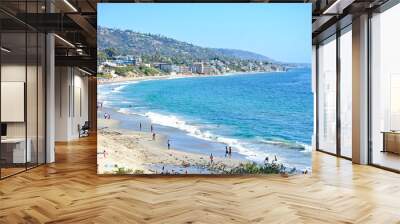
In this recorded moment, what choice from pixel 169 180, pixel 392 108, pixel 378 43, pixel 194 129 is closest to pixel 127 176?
pixel 169 180

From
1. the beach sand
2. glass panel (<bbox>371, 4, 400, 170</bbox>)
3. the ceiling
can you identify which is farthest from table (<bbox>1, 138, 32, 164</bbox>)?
glass panel (<bbox>371, 4, 400, 170</bbox>)

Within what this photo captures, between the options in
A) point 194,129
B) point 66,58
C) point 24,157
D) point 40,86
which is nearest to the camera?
point 194,129

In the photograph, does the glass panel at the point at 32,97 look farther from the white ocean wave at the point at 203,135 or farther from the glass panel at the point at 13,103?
the white ocean wave at the point at 203,135

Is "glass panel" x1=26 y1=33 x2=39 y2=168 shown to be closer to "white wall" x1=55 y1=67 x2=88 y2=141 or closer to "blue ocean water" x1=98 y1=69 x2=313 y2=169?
"blue ocean water" x1=98 y1=69 x2=313 y2=169

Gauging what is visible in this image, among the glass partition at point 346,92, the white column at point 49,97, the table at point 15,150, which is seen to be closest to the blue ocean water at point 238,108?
the table at point 15,150

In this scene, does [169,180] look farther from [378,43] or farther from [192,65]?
[378,43]

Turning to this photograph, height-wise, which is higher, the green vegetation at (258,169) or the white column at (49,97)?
the white column at (49,97)

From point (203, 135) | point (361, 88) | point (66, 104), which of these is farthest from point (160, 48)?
point (66, 104)
